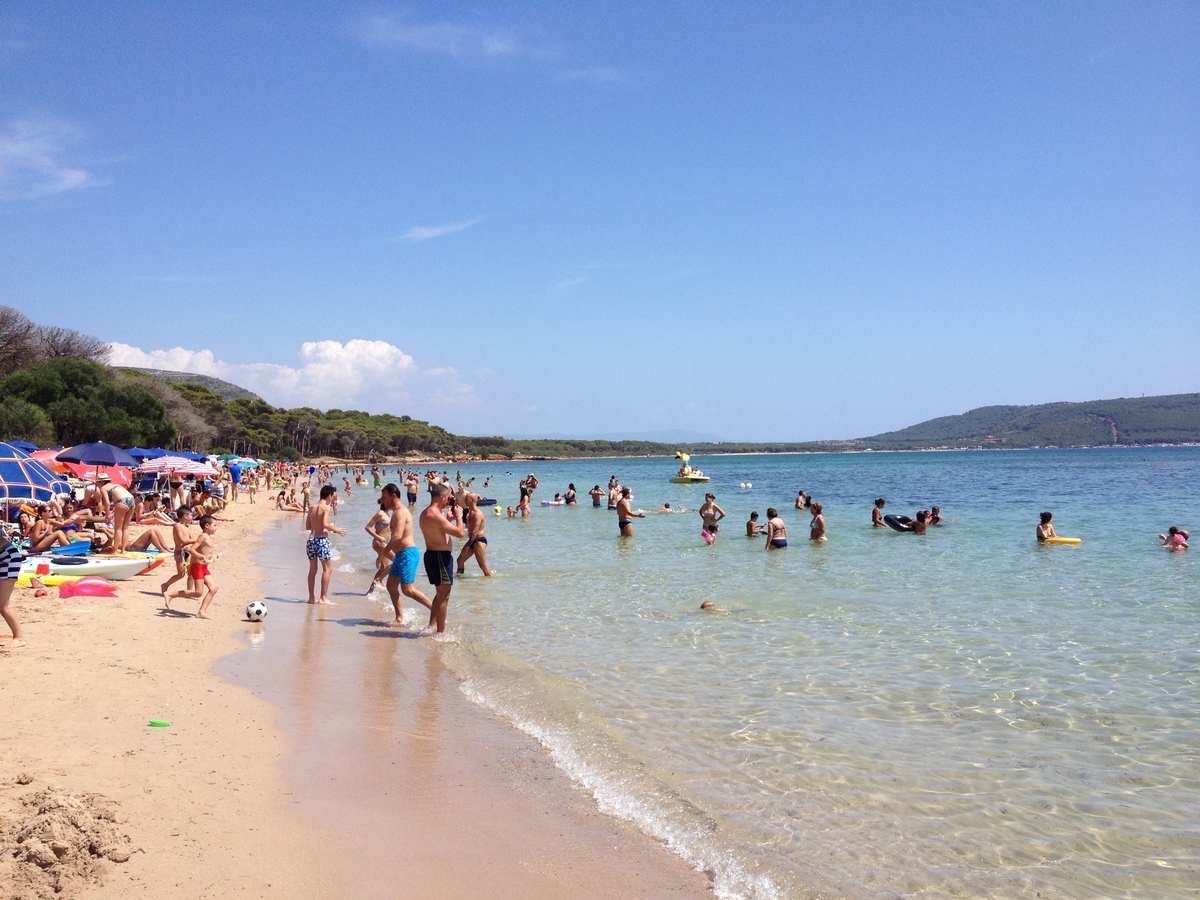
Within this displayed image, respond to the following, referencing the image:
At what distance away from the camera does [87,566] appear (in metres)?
10.4

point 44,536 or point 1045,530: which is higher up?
point 44,536

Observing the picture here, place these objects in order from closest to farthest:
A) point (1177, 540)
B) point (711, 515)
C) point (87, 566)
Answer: point (87, 566) → point (1177, 540) → point (711, 515)

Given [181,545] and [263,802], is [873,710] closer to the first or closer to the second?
[263,802]

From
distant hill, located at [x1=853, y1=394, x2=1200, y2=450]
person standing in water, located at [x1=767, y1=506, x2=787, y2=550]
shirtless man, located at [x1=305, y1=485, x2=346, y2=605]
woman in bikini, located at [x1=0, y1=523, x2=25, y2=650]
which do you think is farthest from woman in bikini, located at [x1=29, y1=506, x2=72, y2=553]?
distant hill, located at [x1=853, y1=394, x2=1200, y2=450]

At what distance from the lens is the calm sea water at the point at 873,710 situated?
153 inches

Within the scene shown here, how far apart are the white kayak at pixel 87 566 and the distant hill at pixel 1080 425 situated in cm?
13773

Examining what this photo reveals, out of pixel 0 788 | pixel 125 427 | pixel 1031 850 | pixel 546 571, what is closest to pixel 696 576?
pixel 546 571

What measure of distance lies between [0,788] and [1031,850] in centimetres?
501

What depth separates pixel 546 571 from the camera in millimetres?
13531

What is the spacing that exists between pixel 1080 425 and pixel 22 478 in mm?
149017

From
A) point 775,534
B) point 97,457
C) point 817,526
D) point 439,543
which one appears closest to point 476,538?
point 439,543

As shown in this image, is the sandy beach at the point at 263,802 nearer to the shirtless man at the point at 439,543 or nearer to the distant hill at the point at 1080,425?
the shirtless man at the point at 439,543

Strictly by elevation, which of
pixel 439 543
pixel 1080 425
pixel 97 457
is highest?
pixel 1080 425

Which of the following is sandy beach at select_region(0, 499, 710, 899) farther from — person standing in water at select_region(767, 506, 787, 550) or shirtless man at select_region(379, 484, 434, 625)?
person standing in water at select_region(767, 506, 787, 550)
